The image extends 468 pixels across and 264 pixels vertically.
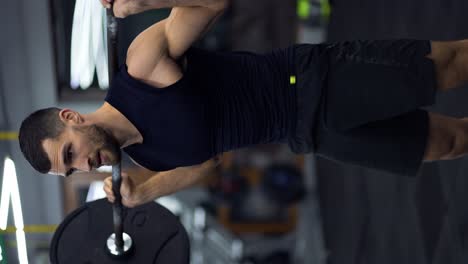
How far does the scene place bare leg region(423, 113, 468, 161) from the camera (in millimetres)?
1604

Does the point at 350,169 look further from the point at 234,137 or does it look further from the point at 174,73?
the point at 174,73

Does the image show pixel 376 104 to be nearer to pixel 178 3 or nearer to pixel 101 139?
pixel 178 3

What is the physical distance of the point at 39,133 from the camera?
1378mm

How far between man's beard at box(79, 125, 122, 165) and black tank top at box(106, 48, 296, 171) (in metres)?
0.07

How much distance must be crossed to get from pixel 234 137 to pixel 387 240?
1263 millimetres

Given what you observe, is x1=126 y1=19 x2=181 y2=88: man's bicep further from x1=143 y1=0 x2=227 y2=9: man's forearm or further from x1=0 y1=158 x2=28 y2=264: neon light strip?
x1=0 y1=158 x2=28 y2=264: neon light strip

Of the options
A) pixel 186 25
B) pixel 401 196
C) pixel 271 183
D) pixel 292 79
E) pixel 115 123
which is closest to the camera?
pixel 186 25

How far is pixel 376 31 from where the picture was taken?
2.83m

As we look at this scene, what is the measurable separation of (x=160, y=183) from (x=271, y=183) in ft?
7.54

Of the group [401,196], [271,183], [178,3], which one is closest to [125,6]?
[178,3]

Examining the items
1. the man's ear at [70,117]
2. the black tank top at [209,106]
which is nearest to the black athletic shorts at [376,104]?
the black tank top at [209,106]

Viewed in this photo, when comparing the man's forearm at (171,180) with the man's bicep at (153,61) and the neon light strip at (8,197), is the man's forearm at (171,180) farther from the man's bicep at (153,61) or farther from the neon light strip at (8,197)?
the neon light strip at (8,197)

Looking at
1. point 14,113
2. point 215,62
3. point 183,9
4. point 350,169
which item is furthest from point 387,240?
point 14,113

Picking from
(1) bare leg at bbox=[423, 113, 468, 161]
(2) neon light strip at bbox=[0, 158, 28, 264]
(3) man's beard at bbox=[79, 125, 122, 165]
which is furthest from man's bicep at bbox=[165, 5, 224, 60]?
(2) neon light strip at bbox=[0, 158, 28, 264]
